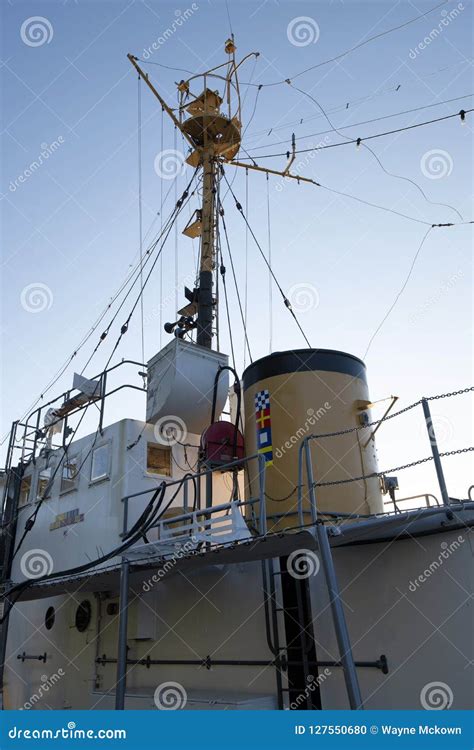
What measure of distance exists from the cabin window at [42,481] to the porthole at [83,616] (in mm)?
2813

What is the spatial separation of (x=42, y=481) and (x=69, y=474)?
67.9 inches

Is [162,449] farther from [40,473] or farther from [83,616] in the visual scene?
[40,473]

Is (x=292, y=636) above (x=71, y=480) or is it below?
below

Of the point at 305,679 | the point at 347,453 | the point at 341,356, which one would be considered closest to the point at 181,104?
the point at 341,356

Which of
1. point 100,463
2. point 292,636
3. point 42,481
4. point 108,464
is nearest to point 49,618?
point 42,481

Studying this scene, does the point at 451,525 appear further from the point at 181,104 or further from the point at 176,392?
the point at 181,104

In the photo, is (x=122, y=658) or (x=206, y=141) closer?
(x=122, y=658)

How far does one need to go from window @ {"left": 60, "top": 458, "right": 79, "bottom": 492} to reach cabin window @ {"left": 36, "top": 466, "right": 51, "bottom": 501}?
3.89ft

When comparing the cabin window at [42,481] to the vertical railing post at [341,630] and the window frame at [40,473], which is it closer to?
the window frame at [40,473]

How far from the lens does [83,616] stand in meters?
10.1

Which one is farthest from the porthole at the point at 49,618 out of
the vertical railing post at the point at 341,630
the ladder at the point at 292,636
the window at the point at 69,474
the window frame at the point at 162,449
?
the vertical railing post at the point at 341,630

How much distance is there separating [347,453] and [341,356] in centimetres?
148

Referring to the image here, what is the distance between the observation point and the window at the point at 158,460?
9883mm

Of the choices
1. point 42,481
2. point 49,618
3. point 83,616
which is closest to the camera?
point 83,616
